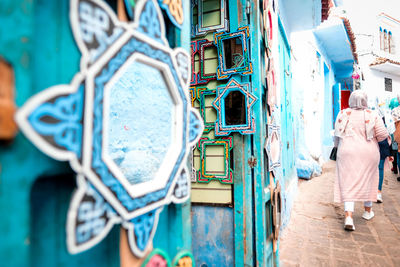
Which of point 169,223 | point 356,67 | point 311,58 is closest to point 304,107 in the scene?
point 311,58

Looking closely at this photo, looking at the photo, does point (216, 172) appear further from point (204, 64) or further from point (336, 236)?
point (336, 236)

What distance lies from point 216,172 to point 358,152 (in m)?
2.16

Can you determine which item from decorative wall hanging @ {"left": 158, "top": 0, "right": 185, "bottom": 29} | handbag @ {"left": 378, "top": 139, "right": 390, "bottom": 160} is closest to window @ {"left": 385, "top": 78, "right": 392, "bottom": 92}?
handbag @ {"left": 378, "top": 139, "right": 390, "bottom": 160}

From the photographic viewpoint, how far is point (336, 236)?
9.78ft

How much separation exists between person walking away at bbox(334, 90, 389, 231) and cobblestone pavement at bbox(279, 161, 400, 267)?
0.90 ft

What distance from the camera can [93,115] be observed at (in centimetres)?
44

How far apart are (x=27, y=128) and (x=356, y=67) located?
14396 millimetres

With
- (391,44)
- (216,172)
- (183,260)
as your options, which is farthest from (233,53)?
(391,44)

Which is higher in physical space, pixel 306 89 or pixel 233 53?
pixel 306 89

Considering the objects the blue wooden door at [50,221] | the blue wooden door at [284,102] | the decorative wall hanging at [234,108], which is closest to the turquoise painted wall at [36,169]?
the blue wooden door at [50,221]

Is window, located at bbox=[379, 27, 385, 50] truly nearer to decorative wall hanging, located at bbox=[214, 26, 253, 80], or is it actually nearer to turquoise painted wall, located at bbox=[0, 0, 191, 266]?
decorative wall hanging, located at bbox=[214, 26, 253, 80]

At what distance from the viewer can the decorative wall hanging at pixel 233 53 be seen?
6.13 ft

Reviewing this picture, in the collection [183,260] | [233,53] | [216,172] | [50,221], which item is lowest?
[183,260]

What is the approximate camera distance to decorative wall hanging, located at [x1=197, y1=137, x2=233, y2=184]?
194cm
